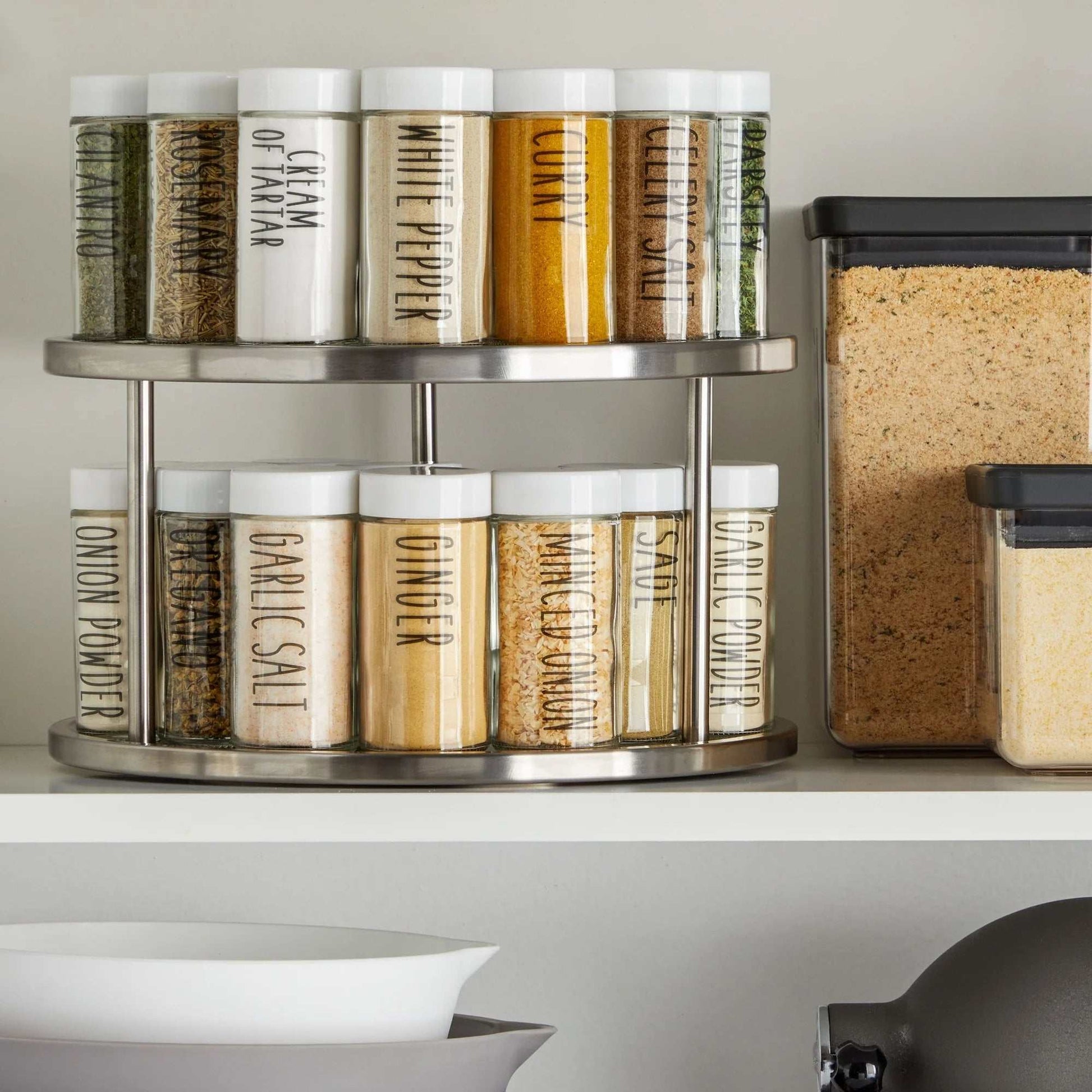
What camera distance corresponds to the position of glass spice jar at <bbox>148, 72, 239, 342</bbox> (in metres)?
0.73

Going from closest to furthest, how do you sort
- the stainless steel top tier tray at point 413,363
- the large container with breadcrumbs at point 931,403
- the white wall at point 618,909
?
the stainless steel top tier tray at point 413,363, the large container with breadcrumbs at point 931,403, the white wall at point 618,909

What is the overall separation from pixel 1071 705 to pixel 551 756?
0.25 meters

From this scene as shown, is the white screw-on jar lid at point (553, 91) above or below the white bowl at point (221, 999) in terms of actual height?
above

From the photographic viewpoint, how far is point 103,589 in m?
0.77

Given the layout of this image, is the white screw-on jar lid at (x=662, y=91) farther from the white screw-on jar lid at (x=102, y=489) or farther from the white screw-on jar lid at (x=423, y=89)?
the white screw-on jar lid at (x=102, y=489)

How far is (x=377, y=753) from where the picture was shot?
0.72 m

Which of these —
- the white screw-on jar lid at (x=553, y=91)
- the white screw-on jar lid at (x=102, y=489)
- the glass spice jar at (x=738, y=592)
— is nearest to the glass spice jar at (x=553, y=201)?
the white screw-on jar lid at (x=553, y=91)

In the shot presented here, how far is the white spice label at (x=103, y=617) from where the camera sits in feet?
2.51

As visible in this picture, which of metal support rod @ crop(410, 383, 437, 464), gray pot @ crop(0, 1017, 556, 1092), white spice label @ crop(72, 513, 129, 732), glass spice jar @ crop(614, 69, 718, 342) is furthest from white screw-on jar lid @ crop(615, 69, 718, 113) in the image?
gray pot @ crop(0, 1017, 556, 1092)

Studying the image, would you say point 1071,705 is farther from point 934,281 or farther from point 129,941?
point 129,941

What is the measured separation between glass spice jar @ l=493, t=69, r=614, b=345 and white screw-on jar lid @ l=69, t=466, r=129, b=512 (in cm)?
21

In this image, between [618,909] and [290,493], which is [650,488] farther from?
[618,909]

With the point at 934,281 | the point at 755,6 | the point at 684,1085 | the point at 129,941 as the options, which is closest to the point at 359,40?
the point at 755,6

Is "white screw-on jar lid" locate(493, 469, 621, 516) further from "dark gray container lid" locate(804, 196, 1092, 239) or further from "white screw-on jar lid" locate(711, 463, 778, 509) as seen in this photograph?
"dark gray container lid" locate(804, 196, 1092, 239)
